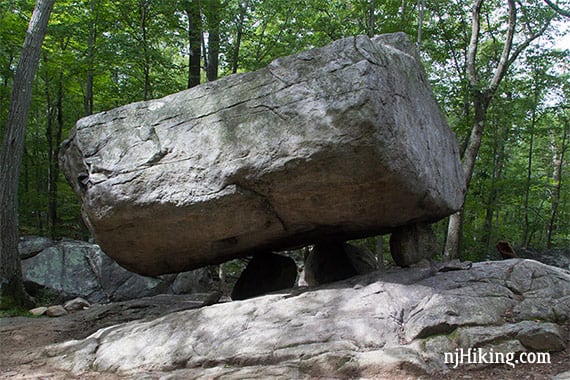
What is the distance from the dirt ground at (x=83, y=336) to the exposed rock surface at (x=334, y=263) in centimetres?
231

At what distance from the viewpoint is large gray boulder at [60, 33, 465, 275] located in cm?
609

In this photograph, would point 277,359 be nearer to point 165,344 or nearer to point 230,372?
point 230,372

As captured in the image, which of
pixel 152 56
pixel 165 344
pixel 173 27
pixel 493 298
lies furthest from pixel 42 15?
pixel 493 298

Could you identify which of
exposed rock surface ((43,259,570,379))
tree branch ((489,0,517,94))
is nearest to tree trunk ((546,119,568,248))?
tree branch ((489,0,517,94))

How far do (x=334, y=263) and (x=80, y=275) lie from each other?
7.45 meters

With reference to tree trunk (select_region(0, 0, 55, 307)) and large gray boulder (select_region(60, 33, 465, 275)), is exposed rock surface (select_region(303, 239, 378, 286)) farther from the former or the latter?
tree trunk (select_region(0, 0, 55, 307))

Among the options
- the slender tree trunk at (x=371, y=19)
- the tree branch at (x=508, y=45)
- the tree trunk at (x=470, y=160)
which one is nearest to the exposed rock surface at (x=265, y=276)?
the tree trunk at (x=470, y=160)

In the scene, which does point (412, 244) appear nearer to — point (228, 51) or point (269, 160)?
point (269, 160)

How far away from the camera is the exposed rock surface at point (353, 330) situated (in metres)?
5.20

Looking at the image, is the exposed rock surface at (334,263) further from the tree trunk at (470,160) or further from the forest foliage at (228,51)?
the forest foliage at (228,51)

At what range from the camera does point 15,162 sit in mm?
10180

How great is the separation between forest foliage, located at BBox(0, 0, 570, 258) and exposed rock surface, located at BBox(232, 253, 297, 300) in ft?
23.7

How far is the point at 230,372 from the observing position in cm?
521

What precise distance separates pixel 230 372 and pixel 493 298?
360cm
